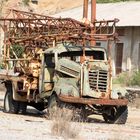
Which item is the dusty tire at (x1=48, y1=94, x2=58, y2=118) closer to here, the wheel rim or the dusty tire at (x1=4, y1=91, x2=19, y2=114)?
the wheel rim

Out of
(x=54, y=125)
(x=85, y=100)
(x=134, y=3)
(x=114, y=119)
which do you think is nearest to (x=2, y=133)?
(x=54, y=125)

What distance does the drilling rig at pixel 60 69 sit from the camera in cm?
2144

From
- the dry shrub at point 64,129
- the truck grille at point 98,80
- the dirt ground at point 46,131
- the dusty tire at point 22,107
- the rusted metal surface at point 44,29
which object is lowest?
the dusty tire at point 22,107

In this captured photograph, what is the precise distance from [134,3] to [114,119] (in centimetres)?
2876

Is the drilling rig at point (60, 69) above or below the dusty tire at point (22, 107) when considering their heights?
above

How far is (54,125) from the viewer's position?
1675 cm

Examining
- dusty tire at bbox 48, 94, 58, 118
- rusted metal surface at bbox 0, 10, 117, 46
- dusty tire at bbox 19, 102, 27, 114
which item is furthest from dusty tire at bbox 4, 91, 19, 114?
dusty tire at bbox 48, 94, 58, 118

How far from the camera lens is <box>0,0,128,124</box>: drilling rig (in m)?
21.4

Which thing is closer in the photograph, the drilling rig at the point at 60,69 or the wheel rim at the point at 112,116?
the drilling rig at the point at 60,69

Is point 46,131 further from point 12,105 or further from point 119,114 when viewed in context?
point 12,105

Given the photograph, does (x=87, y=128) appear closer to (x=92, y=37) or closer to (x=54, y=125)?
(x=54, y=125)

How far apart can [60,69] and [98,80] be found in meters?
1.34

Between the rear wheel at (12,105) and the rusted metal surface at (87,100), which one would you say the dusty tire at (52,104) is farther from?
the rear wheel at (12,105)

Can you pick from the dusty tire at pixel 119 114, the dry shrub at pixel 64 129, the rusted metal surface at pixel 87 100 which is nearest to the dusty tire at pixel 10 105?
the dusty tire at pixel 119 114
